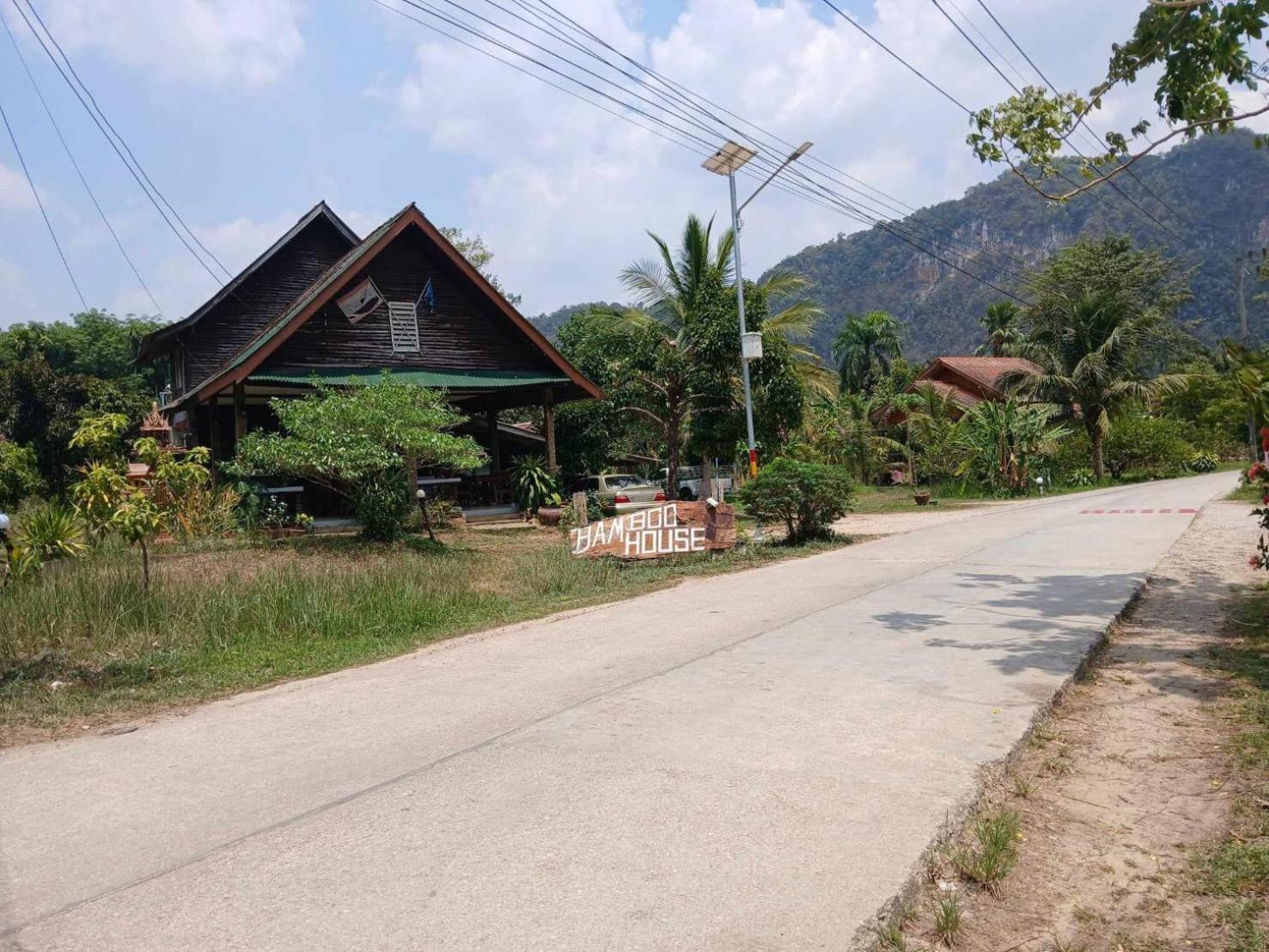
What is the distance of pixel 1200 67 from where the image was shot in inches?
305

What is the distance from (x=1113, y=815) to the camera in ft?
14.6

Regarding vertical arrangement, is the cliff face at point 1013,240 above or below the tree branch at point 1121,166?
above

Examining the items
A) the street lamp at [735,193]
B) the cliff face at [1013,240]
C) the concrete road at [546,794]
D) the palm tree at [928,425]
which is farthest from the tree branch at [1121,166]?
the cliff face at [1013,240]

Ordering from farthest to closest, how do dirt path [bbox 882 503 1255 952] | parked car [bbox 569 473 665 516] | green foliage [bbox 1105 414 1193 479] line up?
green foliage [bbox 1105 414 1193 479] < parked car [bbox 569 473 665 516] < dirt path [bbox 882 503 1255 952]

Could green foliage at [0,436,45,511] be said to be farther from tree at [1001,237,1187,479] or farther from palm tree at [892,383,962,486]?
tree at [1001,237,1187,479]

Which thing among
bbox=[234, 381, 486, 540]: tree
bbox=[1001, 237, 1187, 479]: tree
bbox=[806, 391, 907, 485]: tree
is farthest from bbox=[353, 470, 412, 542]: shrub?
bbox=[1001, 237, 1187, 479]: tree

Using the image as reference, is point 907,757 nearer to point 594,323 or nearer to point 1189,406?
point 594,323

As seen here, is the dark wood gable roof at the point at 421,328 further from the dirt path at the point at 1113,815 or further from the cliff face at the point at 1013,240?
the cliff face at the point at 1013,240

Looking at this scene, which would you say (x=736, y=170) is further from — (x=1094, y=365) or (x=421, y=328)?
(x=1094, y=365)

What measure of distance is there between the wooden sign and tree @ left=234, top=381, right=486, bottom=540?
271cm

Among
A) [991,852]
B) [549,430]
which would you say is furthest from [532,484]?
[991,852]

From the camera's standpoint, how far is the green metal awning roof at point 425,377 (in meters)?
18.7

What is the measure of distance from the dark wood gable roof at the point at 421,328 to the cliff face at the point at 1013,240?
77209mm

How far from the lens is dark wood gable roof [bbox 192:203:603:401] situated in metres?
19.2
